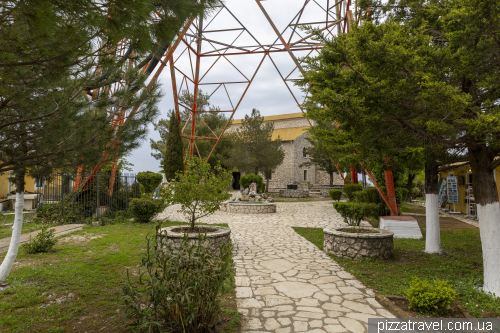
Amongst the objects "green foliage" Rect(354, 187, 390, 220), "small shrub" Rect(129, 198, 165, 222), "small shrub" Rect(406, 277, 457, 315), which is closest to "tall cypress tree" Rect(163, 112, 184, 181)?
"small shrub" Rect(129, 198, 165, 222)

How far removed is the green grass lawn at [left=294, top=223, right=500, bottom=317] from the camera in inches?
152

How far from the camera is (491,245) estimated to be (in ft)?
13.3

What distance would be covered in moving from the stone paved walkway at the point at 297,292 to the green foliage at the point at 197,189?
4.19ft

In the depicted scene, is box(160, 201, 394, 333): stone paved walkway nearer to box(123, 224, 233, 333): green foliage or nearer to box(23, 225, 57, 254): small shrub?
box(123, 224, 233, 333): green foliage

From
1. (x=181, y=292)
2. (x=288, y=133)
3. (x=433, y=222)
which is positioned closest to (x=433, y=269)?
(x=433, y=222)

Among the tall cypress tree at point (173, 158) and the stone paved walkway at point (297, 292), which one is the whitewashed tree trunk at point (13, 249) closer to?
the stone paved walkway at point (297, 292)

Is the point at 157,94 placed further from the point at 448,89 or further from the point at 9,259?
the point at 448,89

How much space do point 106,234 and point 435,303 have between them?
316 inches

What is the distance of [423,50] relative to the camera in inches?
147

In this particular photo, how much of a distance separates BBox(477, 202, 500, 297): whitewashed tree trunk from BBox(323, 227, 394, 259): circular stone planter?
1989 millimetres

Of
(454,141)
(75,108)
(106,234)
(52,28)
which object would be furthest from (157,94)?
(106,234)

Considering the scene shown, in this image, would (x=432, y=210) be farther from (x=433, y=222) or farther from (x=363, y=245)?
(x=363, y=245)

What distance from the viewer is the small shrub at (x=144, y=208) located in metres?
10.7

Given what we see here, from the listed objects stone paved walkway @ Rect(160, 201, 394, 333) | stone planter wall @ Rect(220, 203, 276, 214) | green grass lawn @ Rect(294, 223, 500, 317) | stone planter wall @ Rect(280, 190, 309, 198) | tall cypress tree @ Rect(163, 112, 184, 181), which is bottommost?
stone paved walkway @ Rect(160, 201, 394, 333)
